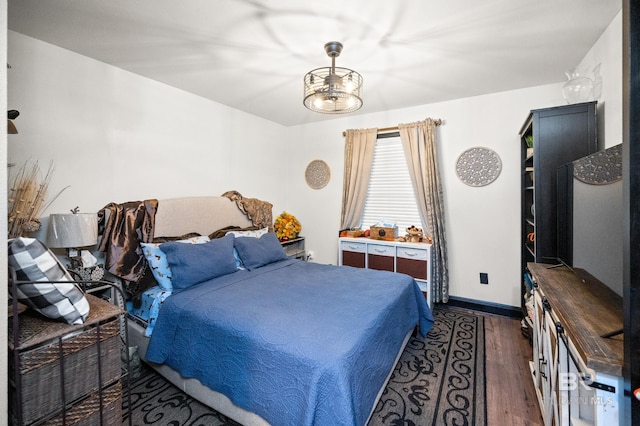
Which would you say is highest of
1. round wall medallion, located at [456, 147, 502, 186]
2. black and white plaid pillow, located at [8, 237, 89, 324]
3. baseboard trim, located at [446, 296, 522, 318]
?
round wall medallion, located at [456, 147, 502, 186]

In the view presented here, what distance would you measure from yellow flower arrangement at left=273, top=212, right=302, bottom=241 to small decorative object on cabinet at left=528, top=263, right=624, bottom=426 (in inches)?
120

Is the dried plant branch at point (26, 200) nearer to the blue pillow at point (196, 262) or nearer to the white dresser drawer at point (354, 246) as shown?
the blue pillow at point (196, 262)

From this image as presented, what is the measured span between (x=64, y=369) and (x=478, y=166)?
390 cm

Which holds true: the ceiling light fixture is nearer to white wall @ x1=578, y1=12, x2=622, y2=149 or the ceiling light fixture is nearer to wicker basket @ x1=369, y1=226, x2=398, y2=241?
white wall @ x1=578, y1=12, x2=622, y2=149

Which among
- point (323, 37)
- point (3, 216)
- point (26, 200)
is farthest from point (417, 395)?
point (26, 200)

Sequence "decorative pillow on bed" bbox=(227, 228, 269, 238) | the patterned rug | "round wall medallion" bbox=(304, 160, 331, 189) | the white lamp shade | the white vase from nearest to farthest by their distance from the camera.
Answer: the patterned rug → the white lamp shade → the white vase → "decorative pillow on bed" bbox=(227, 228, 269, 238) → "round wall medallion" bbox=(304, 160, 331, 189)

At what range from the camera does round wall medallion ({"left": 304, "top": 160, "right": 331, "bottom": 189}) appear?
4422 mm

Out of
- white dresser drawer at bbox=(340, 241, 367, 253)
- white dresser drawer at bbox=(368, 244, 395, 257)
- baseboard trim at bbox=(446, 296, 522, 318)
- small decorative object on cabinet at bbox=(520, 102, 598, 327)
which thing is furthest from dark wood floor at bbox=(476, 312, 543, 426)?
white dresser drawer at bbox=(340, 241, 367, 253)

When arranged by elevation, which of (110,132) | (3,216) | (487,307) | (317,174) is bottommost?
(487,307)

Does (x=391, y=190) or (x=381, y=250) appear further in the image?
(x=391, y=190)

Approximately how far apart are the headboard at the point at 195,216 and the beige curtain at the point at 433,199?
2.37 m

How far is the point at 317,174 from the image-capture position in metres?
4.50

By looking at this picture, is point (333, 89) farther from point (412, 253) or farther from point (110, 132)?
point (412, 253)

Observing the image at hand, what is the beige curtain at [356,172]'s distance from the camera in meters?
3.99
